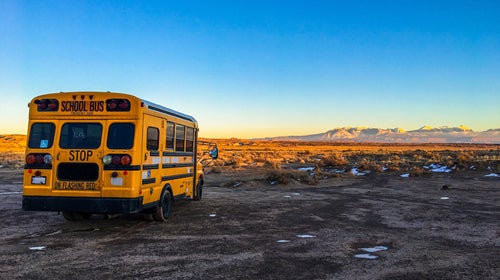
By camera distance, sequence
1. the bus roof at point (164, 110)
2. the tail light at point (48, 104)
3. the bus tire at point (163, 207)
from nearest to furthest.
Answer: the tail light at point (48, 104)
the bus roof at point (164, 110)
the bus tire at point (163, 207)

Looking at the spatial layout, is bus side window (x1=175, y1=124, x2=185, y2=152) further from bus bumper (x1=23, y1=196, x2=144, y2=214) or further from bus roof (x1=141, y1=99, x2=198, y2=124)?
bus bumper (x1=23, y1=196, x2=144, y2=214)

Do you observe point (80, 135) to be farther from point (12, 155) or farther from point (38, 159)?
point (12, 155)

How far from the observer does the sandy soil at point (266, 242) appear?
6199 millimetres

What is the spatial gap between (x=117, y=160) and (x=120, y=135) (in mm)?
526

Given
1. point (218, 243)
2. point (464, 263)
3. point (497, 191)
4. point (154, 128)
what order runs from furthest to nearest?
point (497, 191) → point (154, 128) → point (218, 243) → point (464, 263)

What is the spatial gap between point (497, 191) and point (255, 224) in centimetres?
1251

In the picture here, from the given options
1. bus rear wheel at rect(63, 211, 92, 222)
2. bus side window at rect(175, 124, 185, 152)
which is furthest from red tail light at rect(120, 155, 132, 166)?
bus rear wheel at rect(63, 211, 92, 222)

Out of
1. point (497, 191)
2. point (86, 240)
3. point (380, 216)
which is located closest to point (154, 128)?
point (86, 240)

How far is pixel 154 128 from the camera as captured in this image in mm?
9555

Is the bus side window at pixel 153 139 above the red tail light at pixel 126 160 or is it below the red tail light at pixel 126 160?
above

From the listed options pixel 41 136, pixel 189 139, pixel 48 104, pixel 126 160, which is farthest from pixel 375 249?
pixel 48 104

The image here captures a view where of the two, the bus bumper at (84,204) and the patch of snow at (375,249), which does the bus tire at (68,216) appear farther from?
the patch of snow at (375,249)

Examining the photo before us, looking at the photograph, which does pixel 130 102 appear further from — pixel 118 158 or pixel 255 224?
pixel 255 224

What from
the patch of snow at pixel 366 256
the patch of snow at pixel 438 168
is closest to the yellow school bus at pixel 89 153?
the patch of snow at pixel 366 256
